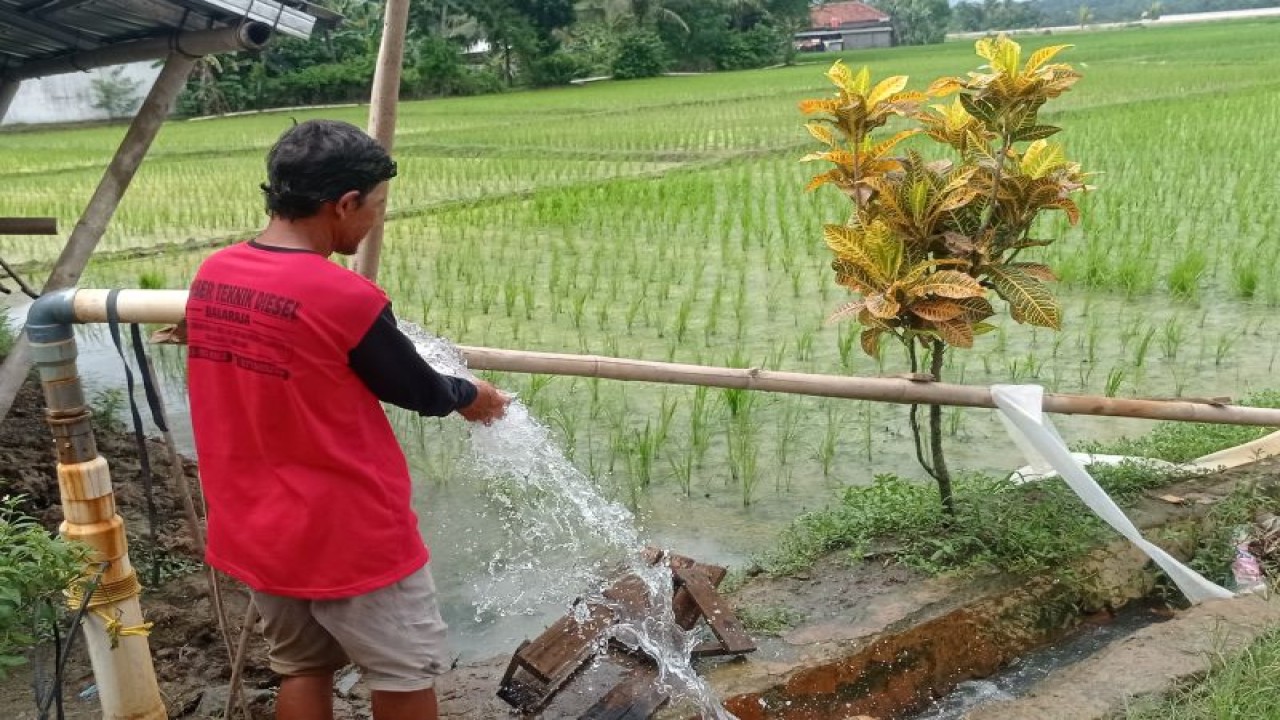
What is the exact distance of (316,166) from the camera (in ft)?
5.20

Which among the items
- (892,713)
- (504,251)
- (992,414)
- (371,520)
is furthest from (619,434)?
(504,251)

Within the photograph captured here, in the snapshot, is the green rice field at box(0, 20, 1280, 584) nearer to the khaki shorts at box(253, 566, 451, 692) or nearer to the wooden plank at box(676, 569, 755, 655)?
the wooden plank at box(676, 569, 755, 655)

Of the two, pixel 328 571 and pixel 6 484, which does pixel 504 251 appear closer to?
pixel 6 484

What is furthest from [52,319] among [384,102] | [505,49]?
[505,49]

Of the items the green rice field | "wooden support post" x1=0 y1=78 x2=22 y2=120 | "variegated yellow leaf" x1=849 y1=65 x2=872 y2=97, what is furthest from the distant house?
"variegated yellow leaf" x1=849 y1=65 x2=872 y2=97

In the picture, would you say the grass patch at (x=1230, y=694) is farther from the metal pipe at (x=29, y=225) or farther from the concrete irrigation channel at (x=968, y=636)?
the metal pipe at (x=29, y=225)

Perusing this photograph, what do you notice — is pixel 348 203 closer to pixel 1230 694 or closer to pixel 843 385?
pixel 843 385

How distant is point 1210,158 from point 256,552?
8.76m

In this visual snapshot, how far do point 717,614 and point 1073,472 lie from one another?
2.87 feet

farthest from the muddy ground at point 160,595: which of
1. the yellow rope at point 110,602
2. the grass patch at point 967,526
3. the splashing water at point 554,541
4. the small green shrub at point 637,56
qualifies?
the small green shrub at point 637,56

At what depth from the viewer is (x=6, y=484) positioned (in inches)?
137

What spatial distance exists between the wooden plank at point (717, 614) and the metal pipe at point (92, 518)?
1098mm

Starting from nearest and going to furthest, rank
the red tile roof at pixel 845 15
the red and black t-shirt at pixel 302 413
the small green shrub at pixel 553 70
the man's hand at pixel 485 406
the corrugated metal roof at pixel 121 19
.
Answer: the red and black t-shirt at pixel 302 413, the man's hand at pixel 485 406, the corrugated metal roof at pixel 121 19, the small green shrub at pixel 553 70, the red tile roof at pixel 845 15

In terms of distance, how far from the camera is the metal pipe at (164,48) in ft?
9.93
